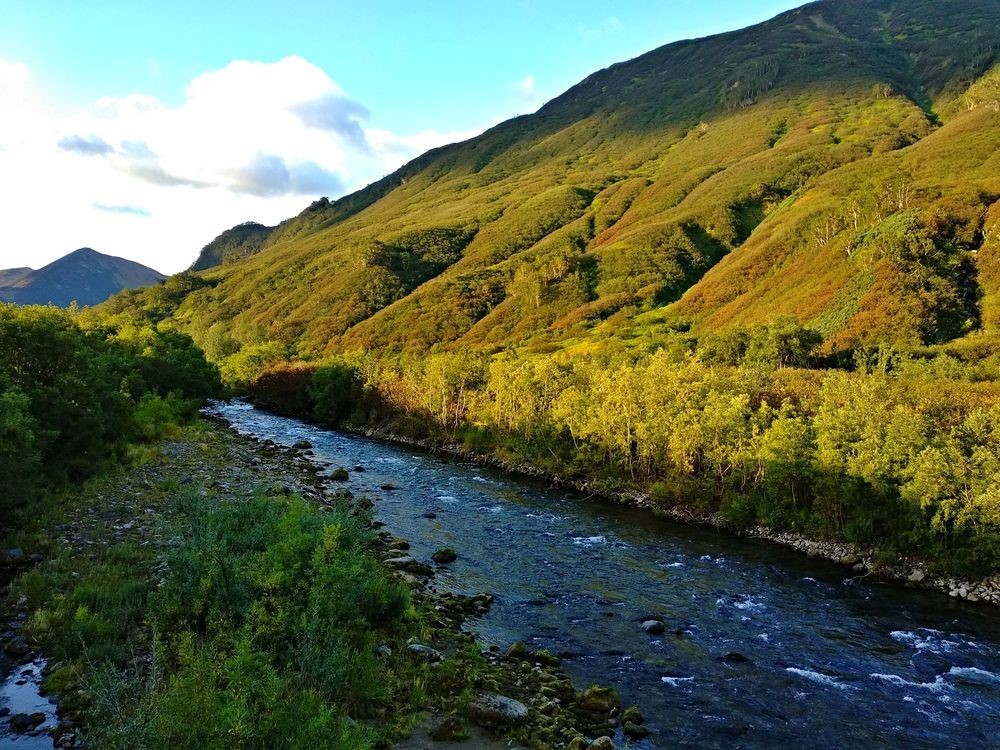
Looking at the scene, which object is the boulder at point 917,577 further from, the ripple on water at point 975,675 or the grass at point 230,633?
the grass at point 230,633

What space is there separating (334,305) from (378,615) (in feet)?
612

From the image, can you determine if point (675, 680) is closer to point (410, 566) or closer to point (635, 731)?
point (635, 731)

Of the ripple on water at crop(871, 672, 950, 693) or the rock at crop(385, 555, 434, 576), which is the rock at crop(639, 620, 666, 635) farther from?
the rock at crop(385, 555, 434, 576)

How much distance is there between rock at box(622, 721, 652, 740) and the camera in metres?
18.1

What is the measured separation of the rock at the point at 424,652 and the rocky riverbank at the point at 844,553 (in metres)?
25.7

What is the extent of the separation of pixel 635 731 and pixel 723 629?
32.0 feet

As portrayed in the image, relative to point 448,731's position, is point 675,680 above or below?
below

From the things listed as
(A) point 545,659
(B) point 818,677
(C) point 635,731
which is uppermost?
(A) point 545,659

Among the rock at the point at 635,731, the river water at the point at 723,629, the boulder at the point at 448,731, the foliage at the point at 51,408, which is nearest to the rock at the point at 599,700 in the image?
the rock at the point at 635,731

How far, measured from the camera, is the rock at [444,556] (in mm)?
33156

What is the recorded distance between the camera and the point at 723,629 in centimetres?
2609

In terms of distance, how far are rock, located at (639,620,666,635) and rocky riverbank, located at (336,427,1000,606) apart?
15.0 metres

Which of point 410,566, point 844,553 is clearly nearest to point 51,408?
point 410,566

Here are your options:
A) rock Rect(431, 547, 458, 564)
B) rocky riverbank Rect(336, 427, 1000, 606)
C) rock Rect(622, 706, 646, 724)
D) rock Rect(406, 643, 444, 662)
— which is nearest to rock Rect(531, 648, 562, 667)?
rock Rect(622, 706, 646, 724)
